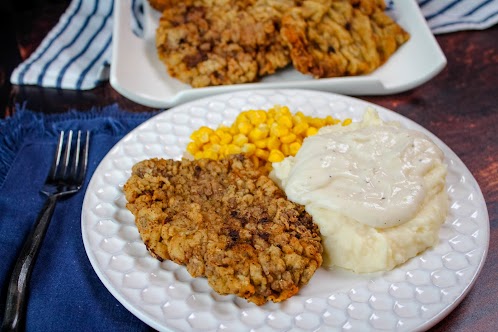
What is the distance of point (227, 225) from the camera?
2309mm

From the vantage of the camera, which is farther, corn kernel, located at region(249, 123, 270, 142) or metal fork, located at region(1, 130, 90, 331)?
corn kernel, located at region(249, 123, 270, 142)

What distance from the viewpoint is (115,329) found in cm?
230

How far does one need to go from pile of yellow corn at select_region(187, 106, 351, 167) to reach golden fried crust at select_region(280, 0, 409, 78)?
71 cm

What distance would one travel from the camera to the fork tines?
118 inches

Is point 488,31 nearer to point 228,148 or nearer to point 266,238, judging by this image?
point 228,148

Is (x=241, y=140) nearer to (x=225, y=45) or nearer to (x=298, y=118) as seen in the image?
(x=298, y=118)

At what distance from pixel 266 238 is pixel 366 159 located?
0.61 metres

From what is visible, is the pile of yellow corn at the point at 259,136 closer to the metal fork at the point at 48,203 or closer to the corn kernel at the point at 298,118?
the corn kernel at the point at 298,118

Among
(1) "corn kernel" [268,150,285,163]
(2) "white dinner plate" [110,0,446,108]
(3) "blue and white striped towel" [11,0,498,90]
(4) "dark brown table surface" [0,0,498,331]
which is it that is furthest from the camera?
(3) "blue and white striped towel" [11,0,498,90]

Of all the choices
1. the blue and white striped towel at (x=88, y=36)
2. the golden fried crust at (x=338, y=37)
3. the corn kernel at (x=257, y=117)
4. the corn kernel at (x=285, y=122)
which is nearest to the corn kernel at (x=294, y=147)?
the corn kernel at (x=285, y=122)

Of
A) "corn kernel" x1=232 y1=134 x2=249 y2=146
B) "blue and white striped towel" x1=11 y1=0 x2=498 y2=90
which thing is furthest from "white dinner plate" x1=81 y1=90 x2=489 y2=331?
"blue and white striped towel" x1=11 y1=0 x2=498 y2=90

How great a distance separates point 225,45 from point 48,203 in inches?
62.6

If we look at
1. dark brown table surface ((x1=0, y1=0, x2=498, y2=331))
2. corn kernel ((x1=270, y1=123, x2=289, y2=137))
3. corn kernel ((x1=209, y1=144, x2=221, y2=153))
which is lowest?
dark brown table surface ((x1=0, y1=0, x2=498, y2=331))

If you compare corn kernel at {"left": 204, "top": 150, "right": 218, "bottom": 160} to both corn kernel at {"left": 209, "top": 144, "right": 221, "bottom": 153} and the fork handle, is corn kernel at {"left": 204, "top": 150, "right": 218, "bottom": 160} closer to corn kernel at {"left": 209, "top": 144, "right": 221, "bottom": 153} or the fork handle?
corn kernel at {"left": 209, "top": 144, "right": 221, "bottom": 153}
